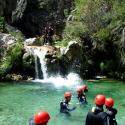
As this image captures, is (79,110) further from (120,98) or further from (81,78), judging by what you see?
(81,78)

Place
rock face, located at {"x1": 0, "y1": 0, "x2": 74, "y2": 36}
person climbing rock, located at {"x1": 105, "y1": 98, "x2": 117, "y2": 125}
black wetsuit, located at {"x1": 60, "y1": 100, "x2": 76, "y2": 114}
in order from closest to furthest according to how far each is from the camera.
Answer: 1. person climbing rock, located at {"x1": 105, "y1": 98, "x2": 117, "y2": 125}
2. black wetsuit, located at {"x1": 60, "y1": 100, "x2": 76, "y2": 114}
3. rock face, located at {"x1": 0, "y1": 0, "x2": 74, "y2": 36}

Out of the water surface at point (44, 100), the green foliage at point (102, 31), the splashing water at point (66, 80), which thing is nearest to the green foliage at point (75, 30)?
the green foliage at point (102, 31)

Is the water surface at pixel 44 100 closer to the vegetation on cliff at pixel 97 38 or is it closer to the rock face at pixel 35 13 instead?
the vegetation on cliff at pixel 97 38

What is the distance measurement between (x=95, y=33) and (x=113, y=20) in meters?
1.72

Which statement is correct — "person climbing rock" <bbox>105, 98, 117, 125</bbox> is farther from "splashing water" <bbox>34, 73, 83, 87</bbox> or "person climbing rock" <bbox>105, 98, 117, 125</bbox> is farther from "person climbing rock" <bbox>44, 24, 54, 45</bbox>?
"person climbing rock" <bbox>44, 24, 54, 45</bbox>

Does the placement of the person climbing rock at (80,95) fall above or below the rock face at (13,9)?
below

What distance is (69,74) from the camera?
3028 cm

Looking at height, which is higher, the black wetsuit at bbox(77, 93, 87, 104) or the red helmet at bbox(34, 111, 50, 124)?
the red helmet at bbox(34, 111, 50, 124)

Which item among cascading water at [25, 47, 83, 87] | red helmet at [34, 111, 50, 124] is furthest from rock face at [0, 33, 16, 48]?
red helmet at [34, 111, 50, 124]

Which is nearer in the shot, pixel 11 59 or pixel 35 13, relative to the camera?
pixel 11 59

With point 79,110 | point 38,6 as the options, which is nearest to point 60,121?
point 79,110

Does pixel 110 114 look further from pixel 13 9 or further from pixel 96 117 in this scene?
pixel 13 9

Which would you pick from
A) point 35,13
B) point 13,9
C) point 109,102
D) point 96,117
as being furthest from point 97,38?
point 96,117

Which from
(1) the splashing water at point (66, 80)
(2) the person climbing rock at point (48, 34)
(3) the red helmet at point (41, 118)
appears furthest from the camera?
(2) the person climbing rock at point (48, 34)
